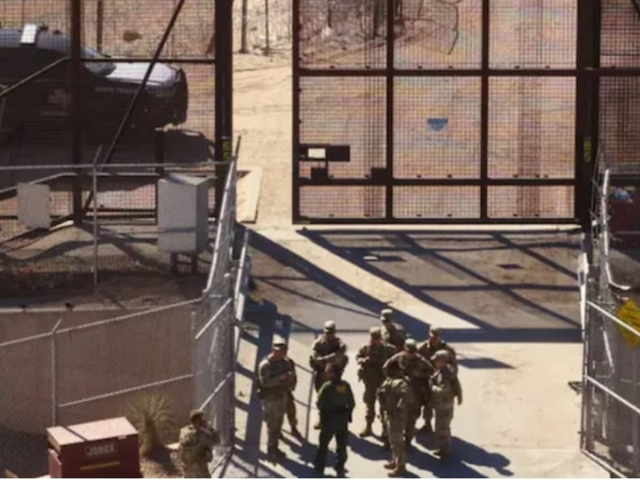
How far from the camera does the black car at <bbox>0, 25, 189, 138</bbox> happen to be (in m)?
25.7

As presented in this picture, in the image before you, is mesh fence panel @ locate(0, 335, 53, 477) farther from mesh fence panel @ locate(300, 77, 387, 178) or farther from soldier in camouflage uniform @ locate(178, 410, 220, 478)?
mesh fence panel @ locate(300, 77, 387, 178)

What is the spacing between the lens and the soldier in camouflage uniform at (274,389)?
18516mm

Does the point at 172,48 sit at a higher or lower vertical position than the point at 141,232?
higher

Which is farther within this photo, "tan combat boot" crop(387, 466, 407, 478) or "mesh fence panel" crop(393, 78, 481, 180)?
"mesh fence panel" crop(393, 78, 481, 180)

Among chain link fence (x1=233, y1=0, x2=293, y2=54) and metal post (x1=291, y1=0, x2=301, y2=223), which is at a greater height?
chain link fence (x1=233, y1=0, x2=293, y2=54)

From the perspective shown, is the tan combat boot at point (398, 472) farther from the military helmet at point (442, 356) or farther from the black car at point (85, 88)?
the black car at point (85, 88)

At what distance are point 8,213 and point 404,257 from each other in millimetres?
5485

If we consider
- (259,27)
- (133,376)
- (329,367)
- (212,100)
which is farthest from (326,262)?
(259,27)

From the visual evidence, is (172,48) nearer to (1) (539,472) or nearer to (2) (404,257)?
(2) (404,257)

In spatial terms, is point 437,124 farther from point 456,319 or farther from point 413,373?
point 413,373

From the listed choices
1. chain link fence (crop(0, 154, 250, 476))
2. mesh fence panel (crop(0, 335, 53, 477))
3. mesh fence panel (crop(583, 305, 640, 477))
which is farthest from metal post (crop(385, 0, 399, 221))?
mesh fence panel (crop(583, 305, 640, 477))

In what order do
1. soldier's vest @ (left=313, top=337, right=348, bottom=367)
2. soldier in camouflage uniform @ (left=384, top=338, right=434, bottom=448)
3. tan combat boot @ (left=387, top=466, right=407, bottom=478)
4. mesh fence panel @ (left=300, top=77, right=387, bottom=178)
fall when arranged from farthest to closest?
mesh fence panel @ (left=300, top=77, right=387, bottom=178) → soldier's vest @ (left=313, top=337, right=348, bottom=367) → soldier in camouflage uniform @ (left=384, top=338, right=434, bottom=448) → tan combat boot @ (left=387, top=466, right=407, bottom=478)

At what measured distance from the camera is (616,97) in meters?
25.9

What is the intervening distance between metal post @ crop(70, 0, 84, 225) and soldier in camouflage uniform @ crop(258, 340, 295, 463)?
7.38 m
